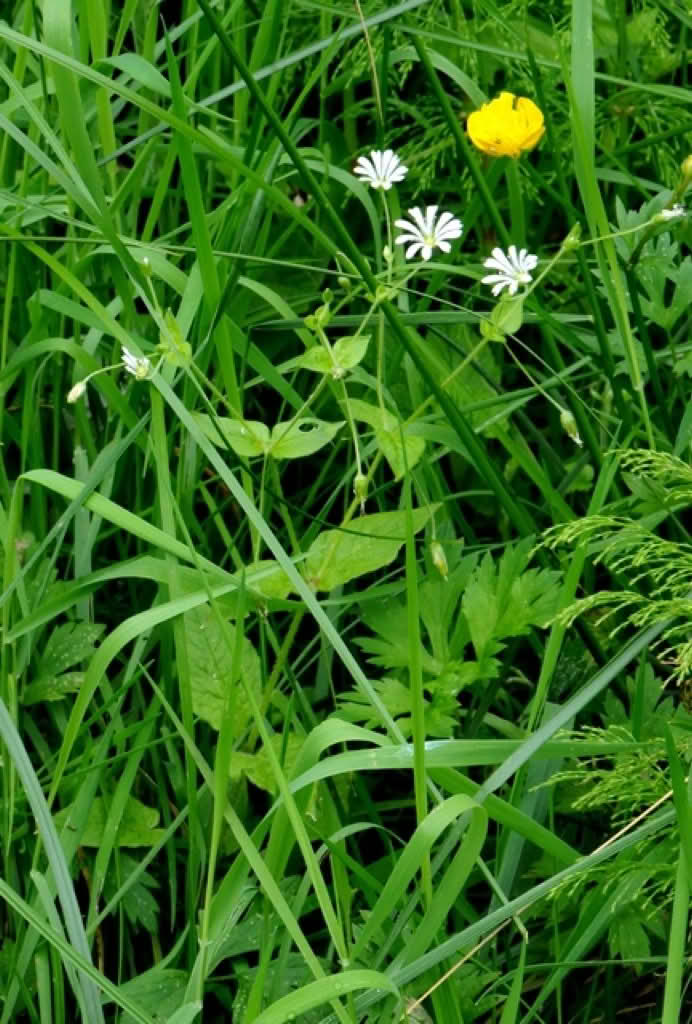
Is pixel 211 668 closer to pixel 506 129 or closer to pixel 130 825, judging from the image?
pixel 130 825

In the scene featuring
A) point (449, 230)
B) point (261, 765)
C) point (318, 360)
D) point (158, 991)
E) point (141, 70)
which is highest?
point (141, 70)

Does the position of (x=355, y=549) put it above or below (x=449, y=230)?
below

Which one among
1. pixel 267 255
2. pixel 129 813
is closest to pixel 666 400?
pixel 267 255

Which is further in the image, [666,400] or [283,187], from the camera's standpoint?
[283,187]

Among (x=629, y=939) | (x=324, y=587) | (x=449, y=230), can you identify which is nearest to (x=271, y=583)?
(x=324, y=587)

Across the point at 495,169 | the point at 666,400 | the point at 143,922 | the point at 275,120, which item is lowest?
the point at 143,922

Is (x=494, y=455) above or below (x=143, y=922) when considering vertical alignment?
above

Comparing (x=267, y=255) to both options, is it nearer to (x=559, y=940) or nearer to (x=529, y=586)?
(x=529, y=586)

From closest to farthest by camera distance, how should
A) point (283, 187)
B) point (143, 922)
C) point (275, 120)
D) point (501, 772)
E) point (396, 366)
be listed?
point (501, 772) → point (275, 120) → point (143, 922) → point (396, 366) → point (283, 187)
